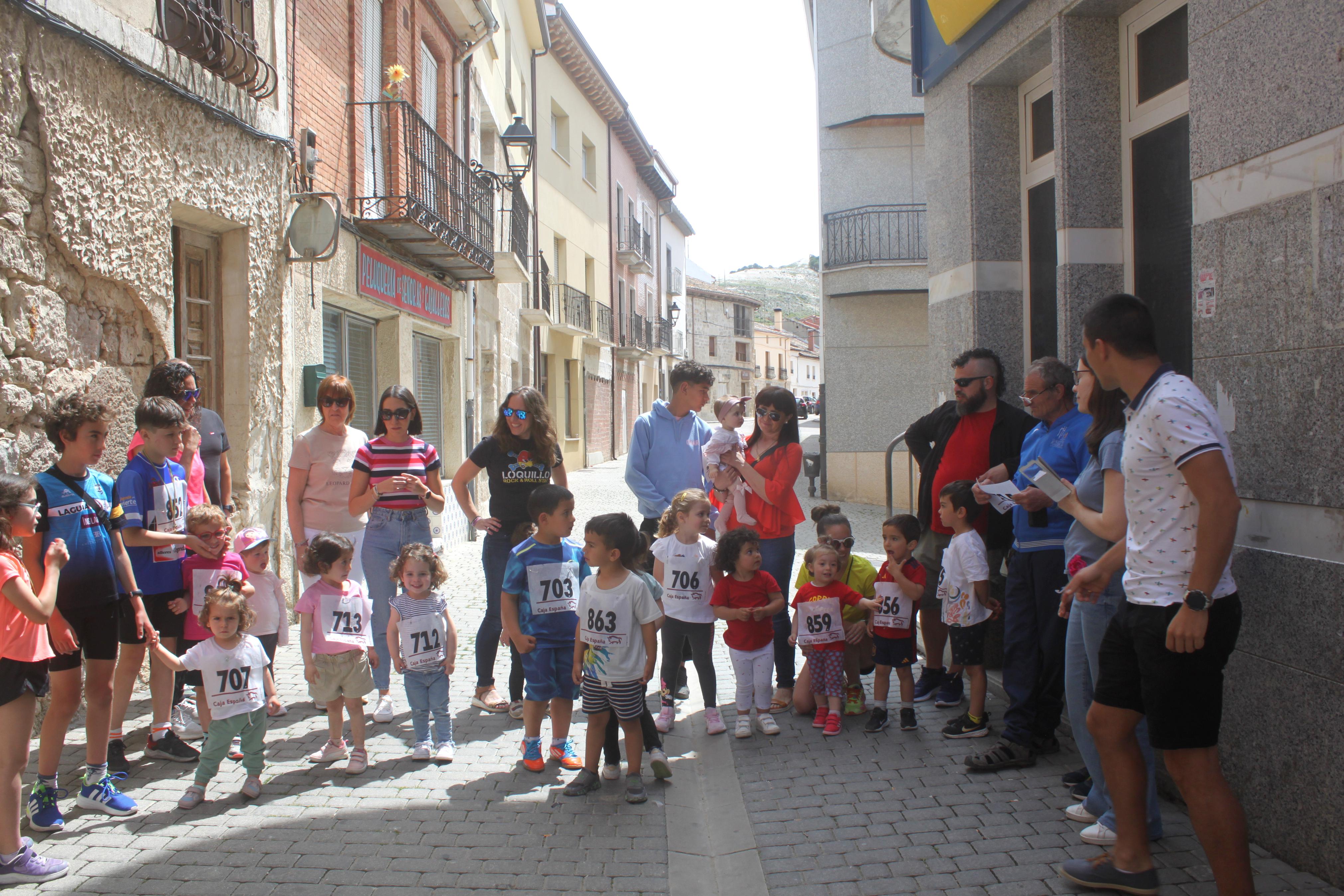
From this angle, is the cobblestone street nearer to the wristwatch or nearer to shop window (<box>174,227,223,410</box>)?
the wristwatch

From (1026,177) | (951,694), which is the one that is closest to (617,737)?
(951,694)

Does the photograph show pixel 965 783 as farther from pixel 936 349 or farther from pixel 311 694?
pixel 936 349

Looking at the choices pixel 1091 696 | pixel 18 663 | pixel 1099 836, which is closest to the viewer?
pixel 18 663

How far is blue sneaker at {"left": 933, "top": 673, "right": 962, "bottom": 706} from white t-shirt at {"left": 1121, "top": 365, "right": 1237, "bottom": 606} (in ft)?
7.89

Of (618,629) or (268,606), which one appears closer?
(618,629)

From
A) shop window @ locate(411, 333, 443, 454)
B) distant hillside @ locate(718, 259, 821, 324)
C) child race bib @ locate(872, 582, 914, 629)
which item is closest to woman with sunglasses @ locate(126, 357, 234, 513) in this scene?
child race bib @ locate(872, 582, 914, 629)

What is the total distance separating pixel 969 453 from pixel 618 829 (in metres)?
2.51

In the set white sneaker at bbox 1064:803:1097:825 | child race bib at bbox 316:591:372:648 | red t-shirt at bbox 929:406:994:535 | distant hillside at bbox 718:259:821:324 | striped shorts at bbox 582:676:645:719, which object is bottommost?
white sneaker at bbox 1064:803:1097:825

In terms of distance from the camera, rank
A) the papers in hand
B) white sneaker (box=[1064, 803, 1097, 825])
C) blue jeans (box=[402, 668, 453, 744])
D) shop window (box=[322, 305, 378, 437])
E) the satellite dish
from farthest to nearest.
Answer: shop window (box=[322, 305, 378, 437]), the satellite dish, blue jeans (box=[402, 668, 453, 744]), the papers in hand, white sneaker (box=[1064, 803, 1097, 825])

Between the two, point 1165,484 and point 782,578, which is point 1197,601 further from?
point 782,578

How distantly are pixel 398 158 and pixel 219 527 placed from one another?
21.0 feet

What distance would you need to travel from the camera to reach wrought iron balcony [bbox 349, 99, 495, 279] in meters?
9.57

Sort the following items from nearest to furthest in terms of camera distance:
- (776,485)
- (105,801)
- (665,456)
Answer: (105,801)
(776,485)
(665,456)

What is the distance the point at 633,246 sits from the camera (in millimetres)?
31297
